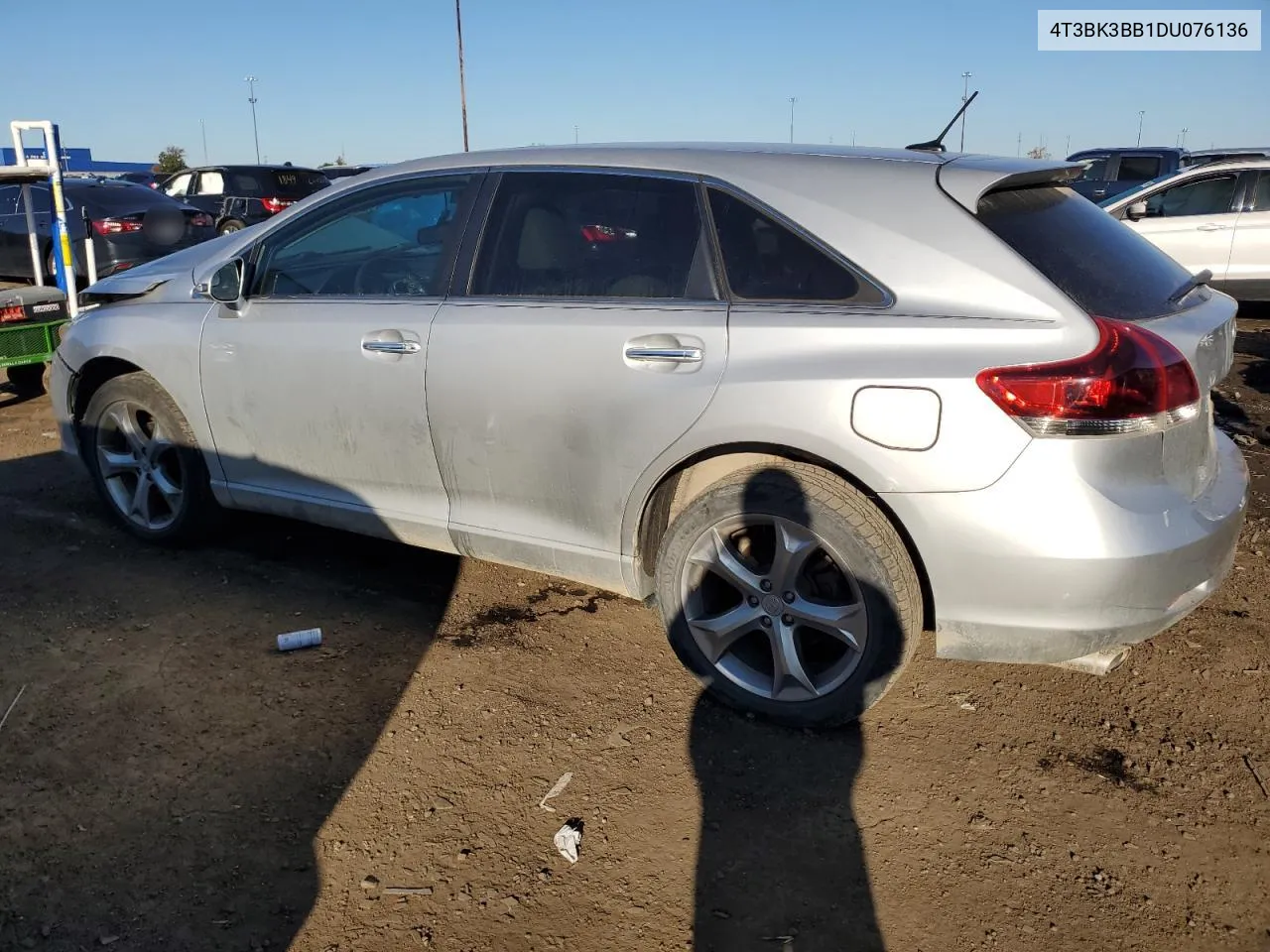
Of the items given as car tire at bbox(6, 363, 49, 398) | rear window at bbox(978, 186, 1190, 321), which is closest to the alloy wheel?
rear window at bbox(978, 186, 1190, 321)

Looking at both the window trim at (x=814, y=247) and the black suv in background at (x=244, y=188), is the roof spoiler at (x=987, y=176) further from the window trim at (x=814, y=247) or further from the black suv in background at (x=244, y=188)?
the black suv in background at (x=244, y=188)

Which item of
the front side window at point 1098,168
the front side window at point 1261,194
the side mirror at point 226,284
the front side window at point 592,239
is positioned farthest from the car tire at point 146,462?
the front side window at point 1098,168

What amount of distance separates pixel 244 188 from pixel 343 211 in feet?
57.0

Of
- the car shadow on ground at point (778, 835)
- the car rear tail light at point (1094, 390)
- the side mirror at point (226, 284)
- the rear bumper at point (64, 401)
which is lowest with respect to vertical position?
the car shadow on ground at point (778, 835)

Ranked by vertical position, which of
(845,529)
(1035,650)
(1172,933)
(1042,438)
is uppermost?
(1042,438)

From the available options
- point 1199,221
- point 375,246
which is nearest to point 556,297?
point 375,246

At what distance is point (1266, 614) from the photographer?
13.0 ft

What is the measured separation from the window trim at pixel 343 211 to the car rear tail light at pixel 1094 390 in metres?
1.91

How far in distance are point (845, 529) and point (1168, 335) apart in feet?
3.36

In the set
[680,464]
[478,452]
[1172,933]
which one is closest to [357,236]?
[478,452]

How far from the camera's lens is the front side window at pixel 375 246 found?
12.2ft

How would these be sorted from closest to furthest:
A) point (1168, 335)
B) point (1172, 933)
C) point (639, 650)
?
point (1172, 933)
point (1168, 335)
point (639, 650)

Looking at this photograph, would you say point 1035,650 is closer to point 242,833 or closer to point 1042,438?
point 1042,438

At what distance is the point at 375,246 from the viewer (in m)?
3.99
